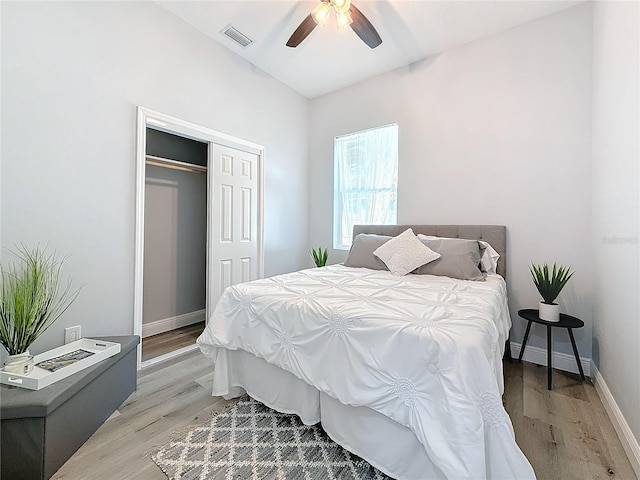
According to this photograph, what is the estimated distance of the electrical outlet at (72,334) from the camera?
77.7 inches

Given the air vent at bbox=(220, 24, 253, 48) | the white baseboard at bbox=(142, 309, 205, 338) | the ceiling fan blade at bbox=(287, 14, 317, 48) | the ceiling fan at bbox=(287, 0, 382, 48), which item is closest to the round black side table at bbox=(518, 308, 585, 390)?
the ceiling fan at bbox=(287, 0, 382, 48)

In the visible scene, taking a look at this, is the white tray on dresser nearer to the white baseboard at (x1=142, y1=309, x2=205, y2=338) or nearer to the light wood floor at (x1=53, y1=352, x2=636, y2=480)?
the light wood floor at (x1=53, y1=352, x2=636, y2=480)

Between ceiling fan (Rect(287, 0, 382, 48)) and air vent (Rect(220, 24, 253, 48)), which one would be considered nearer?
ceiling fan (Rect(287, 0, 382, 48))

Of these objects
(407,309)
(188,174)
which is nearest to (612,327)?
(407,309)

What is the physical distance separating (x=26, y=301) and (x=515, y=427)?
2861 millimetres

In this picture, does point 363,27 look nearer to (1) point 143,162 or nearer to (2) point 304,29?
(2) point 304,29

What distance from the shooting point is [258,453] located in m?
1.48

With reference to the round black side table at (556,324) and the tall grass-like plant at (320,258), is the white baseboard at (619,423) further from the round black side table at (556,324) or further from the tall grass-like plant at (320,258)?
the tall grass-like plant at (320,258)

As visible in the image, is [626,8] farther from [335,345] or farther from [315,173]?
[315,173]

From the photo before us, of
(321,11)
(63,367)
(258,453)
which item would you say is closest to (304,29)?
(321,11)

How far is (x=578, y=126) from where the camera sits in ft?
7.94

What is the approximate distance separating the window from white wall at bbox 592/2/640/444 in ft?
5.78

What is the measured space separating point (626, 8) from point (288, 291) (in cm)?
256

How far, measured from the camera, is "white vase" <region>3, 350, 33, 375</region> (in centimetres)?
147
